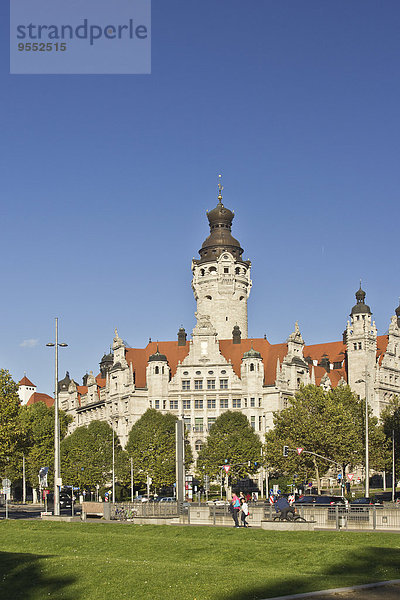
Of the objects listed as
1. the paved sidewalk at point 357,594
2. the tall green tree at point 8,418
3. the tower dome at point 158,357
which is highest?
the tower dome at point 158,357

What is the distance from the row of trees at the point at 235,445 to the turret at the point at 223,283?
117 feet

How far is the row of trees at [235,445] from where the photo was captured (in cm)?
9494

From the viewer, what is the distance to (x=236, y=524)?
4103 cm

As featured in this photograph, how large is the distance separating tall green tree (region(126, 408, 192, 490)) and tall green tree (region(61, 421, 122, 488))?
263 centimetres

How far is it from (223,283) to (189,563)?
121616 millimetres

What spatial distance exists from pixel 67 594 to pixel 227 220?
450 ft

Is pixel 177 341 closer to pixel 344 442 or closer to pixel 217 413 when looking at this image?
pixel 217 413

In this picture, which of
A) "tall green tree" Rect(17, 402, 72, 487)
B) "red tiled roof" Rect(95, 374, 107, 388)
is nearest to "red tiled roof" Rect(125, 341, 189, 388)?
"red tiled roof" Rect(95, 374, 107, 388)

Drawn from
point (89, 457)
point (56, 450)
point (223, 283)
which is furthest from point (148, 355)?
point (56, 450)

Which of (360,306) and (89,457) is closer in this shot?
(89,457)

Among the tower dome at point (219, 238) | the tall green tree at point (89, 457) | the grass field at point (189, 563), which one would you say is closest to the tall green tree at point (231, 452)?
the tall green tree at point (89, 457)

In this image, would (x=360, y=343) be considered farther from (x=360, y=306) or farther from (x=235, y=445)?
(x=235, y=445)

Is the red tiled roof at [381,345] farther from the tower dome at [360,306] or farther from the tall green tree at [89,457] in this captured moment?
the tall green tree at [89,457]

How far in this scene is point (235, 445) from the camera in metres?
107
